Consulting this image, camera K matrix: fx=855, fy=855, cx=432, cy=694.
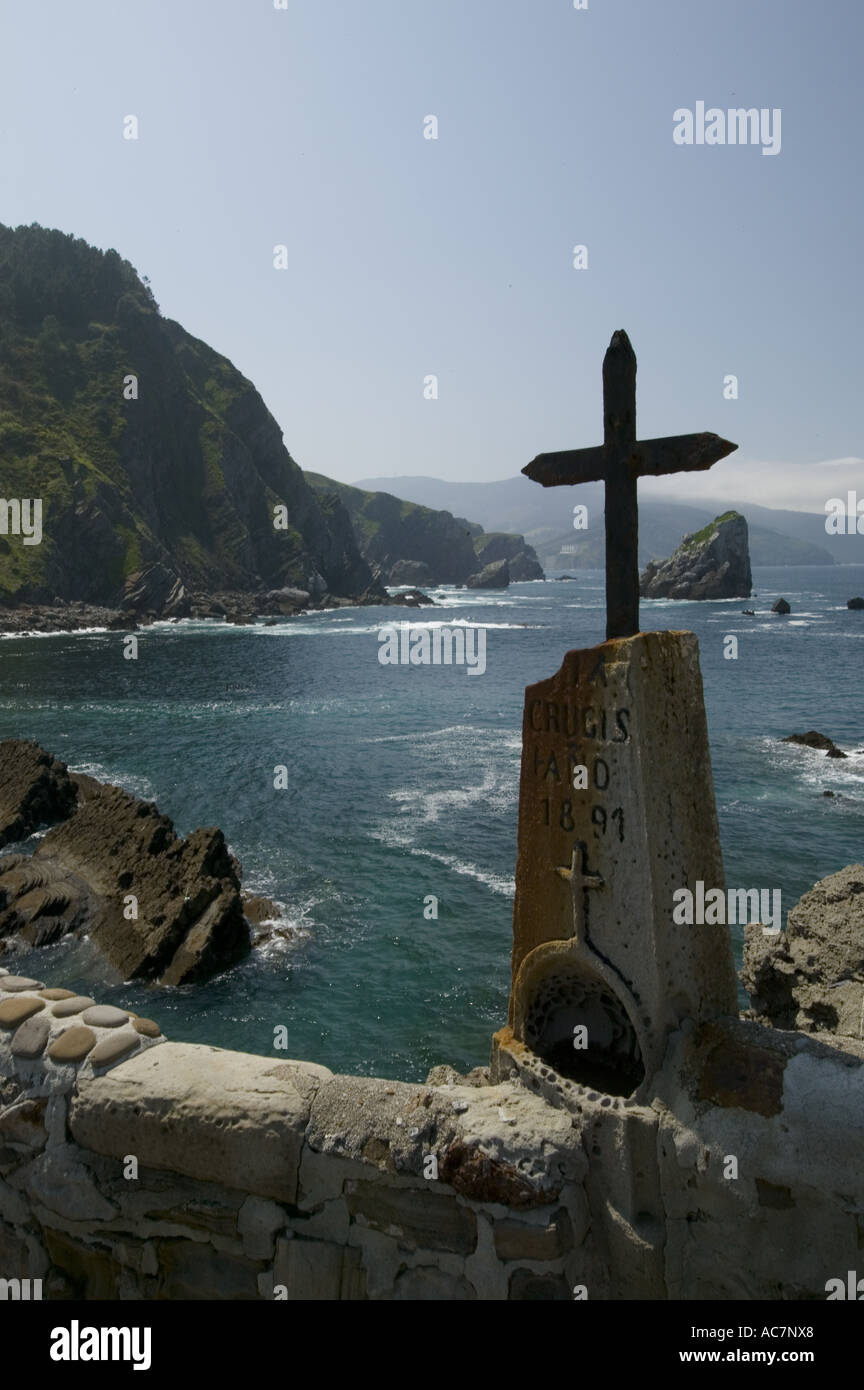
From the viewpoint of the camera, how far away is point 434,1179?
4941 millimetres

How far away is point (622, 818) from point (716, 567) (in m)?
146

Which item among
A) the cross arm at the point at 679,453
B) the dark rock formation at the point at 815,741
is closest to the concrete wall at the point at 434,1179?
the cross arm at the point at 679,453

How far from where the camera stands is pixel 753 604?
137750mm

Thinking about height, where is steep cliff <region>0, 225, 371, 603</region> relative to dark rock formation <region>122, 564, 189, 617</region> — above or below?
above

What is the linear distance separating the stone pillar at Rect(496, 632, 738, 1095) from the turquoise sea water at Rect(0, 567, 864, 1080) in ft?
35.7

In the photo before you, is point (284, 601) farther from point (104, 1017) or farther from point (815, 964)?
point (104, 1017)

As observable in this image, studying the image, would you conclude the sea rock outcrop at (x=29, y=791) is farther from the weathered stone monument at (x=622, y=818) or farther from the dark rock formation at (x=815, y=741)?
the dark rock formation at (x=815, y=741)

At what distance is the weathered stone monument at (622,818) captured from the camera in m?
5.26

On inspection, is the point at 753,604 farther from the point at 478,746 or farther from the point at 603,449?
the point at 603,449

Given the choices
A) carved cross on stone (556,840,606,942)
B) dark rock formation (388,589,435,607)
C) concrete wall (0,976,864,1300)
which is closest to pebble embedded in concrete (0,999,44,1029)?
concrete wall (0,976,864,1300)

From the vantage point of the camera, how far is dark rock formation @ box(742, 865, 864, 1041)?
34.9 feet

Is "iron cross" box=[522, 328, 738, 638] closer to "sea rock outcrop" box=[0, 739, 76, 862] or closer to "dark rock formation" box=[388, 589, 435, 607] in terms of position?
"sea rock outcrop" box=[0, 739, 76, 862]

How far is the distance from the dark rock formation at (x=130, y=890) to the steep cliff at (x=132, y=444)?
8087 cm
